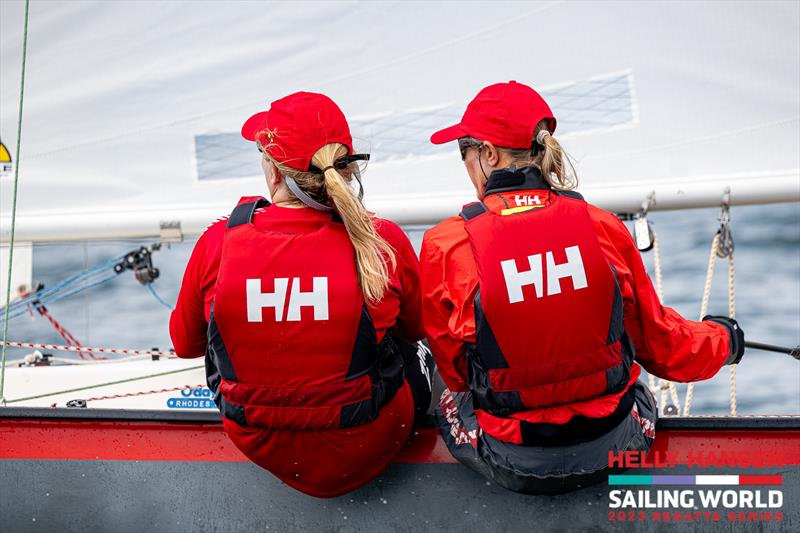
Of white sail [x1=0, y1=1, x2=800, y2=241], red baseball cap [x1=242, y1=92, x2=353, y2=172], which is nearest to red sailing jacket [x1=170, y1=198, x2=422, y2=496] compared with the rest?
red baseball cap [x1=242, y1=92, x2=353, y2=172]

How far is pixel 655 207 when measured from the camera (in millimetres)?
3328

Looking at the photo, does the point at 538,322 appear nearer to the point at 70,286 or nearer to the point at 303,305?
the point at 303,305

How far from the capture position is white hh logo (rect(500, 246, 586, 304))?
1.91m

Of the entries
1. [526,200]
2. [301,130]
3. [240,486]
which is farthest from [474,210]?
[240,486]

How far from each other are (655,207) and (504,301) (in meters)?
1.57

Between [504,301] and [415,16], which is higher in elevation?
[415,16]

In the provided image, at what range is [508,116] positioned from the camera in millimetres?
2023

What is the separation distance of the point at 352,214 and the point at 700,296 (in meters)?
4.56

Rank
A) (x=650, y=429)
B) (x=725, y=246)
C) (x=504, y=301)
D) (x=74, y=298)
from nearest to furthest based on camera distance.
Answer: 1. (x=504, y=301)
2. (x=650, y=429)
3. (x=725, y=246)
4. (x=74, y=298)

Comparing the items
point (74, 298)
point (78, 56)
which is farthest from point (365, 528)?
point (74, 298)

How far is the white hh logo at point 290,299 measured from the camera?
194cm

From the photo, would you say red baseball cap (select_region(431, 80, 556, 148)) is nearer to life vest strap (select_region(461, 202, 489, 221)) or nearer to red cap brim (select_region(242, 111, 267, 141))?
life vest strap (select_region(461, 202, 489, 221))

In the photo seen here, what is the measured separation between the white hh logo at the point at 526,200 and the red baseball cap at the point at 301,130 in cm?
33

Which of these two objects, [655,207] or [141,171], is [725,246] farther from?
[141,171]
